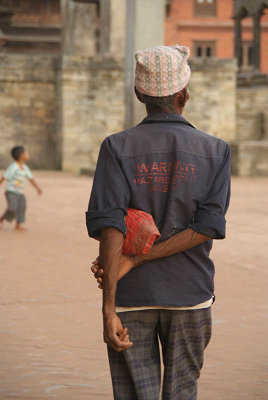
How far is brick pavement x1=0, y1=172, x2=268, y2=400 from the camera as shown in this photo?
4102 millimetres

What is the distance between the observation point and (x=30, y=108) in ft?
80.9

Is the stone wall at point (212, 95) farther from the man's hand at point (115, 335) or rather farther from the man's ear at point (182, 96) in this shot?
the man's hand at point (115, 335)

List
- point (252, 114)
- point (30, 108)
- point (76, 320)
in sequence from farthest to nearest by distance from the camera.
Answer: point (252, 114)
point (30, 108)
point (76, 320)

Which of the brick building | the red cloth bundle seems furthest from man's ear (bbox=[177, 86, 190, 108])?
the brick building

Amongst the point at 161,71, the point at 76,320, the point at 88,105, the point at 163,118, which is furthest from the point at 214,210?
the point at 88,105

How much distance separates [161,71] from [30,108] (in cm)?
2245

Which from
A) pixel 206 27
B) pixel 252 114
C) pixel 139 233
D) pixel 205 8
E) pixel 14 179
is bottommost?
pixel 252 114

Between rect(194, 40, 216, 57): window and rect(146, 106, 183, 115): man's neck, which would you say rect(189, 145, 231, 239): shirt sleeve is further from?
rect(194, 40, 216, 57): window

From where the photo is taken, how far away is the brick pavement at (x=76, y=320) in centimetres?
410

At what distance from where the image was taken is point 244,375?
4277mm

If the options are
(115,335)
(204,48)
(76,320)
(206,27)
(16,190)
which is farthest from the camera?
(204,48)

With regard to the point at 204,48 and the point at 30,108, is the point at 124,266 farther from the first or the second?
the point at 204,48

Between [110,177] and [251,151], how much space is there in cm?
1869

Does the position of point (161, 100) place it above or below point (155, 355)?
above
